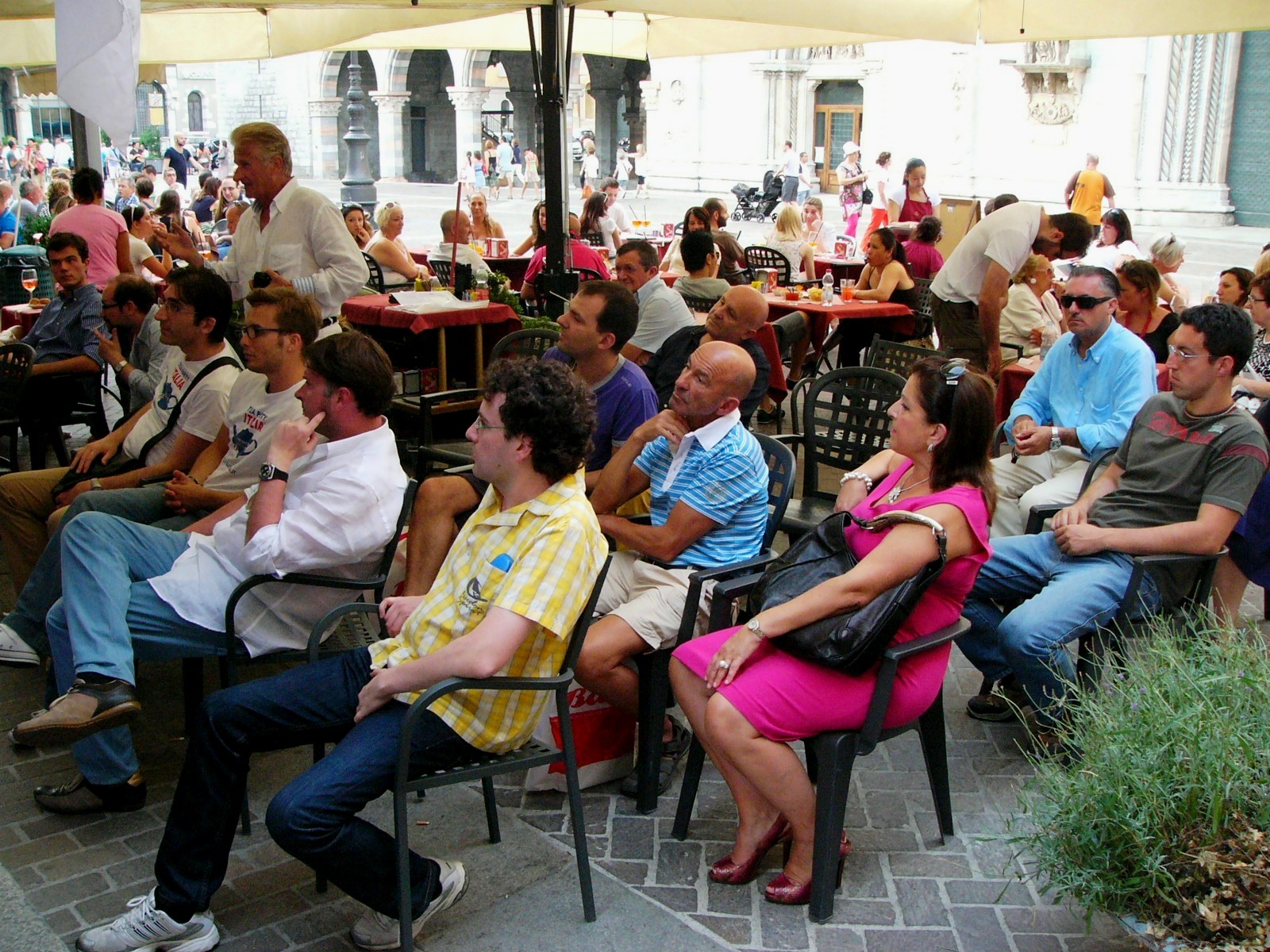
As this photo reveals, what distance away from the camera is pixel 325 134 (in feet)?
122

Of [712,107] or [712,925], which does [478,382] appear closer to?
[712,925]

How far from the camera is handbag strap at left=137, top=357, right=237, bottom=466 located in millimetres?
4445

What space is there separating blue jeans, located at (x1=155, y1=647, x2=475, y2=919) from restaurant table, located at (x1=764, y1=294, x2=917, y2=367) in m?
6.00

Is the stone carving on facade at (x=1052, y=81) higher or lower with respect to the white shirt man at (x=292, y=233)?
higher

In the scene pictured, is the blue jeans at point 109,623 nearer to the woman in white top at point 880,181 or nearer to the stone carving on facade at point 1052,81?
the woman in white top at point 880,181

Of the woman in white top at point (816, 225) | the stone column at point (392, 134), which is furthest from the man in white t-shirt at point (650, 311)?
the stone column at point (392, 134)

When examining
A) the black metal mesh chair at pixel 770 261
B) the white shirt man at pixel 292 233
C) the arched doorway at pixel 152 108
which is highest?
the arched doorway at pixel 152 108

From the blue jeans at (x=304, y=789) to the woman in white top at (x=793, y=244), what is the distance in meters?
7.88

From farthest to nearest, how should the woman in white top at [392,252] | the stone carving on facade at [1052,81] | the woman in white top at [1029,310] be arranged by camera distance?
the stone carving on facade at [1052,81], the woman in white top at [392,252], the woman in white top at [1029,310]

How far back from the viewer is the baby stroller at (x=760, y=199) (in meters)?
27.5

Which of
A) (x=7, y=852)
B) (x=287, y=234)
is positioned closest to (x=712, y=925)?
(x=7, y=852)

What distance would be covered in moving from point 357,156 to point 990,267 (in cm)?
2368

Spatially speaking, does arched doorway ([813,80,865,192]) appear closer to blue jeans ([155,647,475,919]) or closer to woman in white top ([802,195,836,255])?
woman in white top ([802,195,836,255])

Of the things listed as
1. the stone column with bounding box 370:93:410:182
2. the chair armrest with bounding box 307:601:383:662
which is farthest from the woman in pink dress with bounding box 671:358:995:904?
the stone column with bounding box 370:93:410:182
